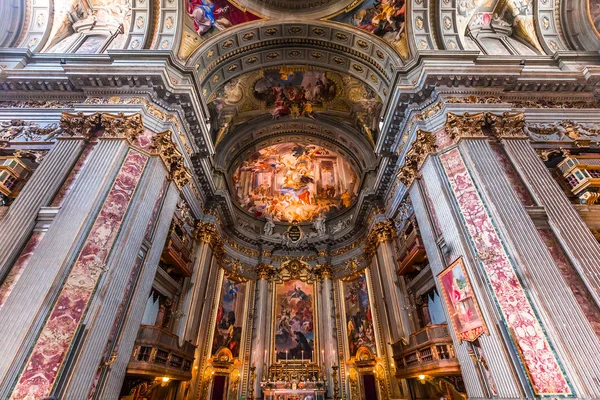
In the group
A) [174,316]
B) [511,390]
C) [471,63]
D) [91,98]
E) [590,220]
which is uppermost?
[471,63]

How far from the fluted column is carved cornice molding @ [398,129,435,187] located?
992 centimetres

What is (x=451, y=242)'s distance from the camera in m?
7.25

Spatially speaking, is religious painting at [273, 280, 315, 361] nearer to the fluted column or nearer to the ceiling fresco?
the ceiling fresco

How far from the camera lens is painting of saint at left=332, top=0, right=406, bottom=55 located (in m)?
11.6

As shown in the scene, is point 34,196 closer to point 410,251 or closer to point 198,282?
point 198,282

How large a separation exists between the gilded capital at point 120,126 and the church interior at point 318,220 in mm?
58

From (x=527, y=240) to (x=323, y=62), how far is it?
37.3 ft

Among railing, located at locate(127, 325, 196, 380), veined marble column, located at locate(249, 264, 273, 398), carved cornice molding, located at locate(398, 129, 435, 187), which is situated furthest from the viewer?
veined marble column, located at locate(249, 264, 273, 398)

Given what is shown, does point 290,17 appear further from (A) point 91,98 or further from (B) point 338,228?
(B) point 338,228

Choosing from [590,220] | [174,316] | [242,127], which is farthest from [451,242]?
[242,127]

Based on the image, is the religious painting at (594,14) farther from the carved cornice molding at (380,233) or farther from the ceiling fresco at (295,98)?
the carved cornice molding at (380,233)

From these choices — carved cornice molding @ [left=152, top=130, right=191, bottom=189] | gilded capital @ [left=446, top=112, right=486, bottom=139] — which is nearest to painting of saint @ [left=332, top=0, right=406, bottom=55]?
gilded capital @ [left=446, top=112, right=486, bottom=139]

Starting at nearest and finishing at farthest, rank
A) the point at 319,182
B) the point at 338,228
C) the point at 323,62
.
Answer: the point at 323,62, the point at 338,228, the point at 319,182

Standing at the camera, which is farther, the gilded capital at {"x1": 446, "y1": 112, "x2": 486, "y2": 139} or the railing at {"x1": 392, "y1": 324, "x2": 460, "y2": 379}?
the gilded capital at {"x1": 446, "y1": 112, "x2": 486, "y2": 139}
